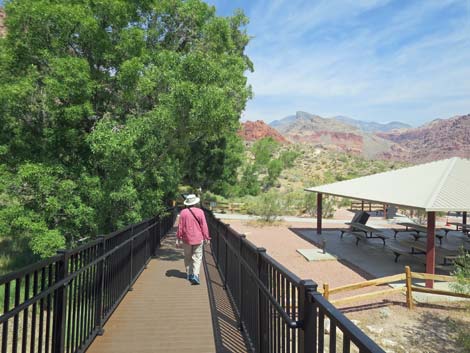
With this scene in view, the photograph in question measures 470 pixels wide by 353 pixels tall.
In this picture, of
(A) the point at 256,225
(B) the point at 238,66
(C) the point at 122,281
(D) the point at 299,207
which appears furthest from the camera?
(D) the point at 299,207

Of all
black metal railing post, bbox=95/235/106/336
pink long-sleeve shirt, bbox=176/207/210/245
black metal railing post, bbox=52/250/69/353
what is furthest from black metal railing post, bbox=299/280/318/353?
pink long-sleeve shirt, bbox=176/207/210/245

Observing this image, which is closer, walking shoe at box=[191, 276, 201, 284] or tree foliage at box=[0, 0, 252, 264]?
walking shoe at box=[191, 276, 201, 284]

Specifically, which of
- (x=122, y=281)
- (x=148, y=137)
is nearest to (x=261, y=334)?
(x=122, y=281)

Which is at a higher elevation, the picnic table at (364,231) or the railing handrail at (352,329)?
the railing handrail at (352,329)

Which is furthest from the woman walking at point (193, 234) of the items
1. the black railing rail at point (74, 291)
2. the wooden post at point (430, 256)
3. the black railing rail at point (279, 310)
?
the wooden post at point (430, 256)

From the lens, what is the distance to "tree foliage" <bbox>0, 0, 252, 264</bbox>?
9391 millimetres

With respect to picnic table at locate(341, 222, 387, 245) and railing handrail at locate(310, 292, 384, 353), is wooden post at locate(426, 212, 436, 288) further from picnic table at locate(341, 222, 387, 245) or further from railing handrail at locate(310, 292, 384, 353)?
railing handrail at locate(310, 292, 384, 353)

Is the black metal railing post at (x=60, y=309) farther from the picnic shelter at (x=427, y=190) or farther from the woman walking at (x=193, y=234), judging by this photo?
the picnic shelter at (x=427, y=190)

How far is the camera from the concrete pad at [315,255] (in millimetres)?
13133

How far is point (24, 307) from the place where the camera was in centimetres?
246

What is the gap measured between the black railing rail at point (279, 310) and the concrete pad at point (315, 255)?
304 inches

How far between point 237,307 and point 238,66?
9826mm

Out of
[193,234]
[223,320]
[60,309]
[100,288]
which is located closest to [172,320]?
[223,320]

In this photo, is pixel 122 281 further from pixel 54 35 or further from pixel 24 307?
pixel 54 35
